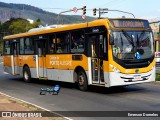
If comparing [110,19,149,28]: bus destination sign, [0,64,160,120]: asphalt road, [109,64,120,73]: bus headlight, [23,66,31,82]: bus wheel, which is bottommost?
[0,64,160,120]: asphalt road

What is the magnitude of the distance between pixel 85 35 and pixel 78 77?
193 centimetres

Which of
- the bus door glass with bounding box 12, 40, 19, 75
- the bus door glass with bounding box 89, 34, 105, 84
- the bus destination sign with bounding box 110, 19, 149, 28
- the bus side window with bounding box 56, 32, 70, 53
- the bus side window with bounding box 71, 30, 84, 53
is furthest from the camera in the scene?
the bus door glass with bounding box 12, 40, 19, 75

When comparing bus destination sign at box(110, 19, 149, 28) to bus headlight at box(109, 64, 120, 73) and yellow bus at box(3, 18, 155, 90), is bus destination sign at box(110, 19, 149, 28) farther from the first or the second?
bus headlight at box(109, 64, 120, 73)

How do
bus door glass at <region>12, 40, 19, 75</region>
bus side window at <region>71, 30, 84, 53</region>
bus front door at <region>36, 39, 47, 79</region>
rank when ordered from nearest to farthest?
bus side window at <region>71, 30, 84, 53</region>, bus front door at <region>36, 39, 47, 79</region>, bus door glass at <region>12, 40, 19, 75</region>

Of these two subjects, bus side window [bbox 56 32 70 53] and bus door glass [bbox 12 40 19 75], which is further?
bus door glass [bbox 12 40 19 75]

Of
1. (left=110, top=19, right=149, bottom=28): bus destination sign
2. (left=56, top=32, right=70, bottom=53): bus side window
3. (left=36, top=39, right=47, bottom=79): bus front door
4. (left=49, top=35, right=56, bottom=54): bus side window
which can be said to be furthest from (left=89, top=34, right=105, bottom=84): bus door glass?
(left=36, top=39, right=47, bottom=79): bus front door

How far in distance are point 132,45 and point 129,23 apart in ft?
3.16

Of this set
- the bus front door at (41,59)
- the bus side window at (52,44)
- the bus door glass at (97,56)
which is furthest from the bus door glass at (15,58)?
the bus door glass at (97,56)

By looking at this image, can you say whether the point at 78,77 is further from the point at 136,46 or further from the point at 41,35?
the point at 41,35

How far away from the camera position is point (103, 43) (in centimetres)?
1453

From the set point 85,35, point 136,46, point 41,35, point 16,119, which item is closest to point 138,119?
point 16,119

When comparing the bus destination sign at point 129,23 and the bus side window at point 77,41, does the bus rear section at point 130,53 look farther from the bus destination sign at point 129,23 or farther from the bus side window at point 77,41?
the bus side window at point 77,41

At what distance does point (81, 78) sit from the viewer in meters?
16.0

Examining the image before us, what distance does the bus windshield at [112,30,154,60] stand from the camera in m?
14.2
